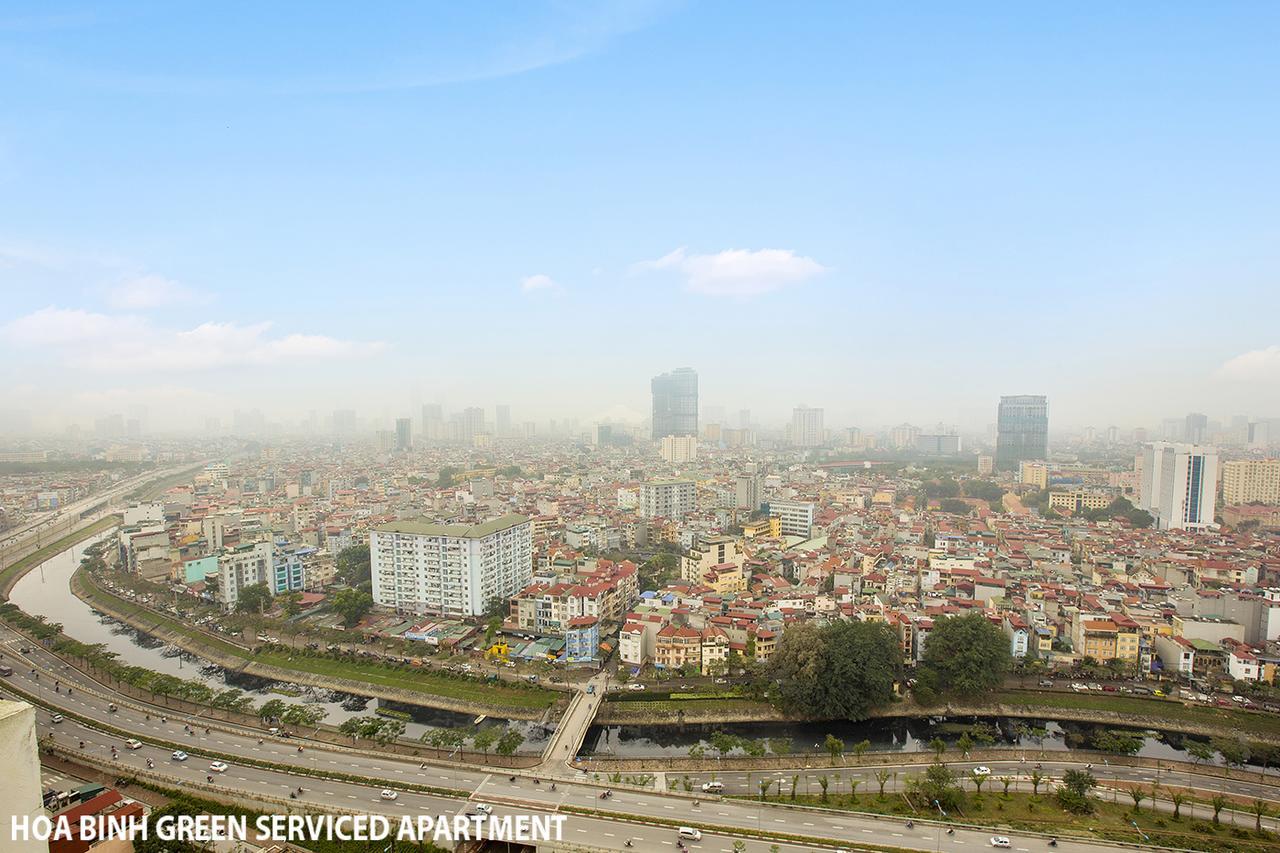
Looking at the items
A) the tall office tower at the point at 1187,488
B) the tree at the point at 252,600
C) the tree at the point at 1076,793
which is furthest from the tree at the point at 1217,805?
the tall office tower at the point at 1187,488

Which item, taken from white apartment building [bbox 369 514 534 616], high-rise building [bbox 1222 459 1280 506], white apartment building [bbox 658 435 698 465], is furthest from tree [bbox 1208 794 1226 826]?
white apartment building [bbox 658 435 698 465]

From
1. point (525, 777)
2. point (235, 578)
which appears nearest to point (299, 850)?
point (525, 777)

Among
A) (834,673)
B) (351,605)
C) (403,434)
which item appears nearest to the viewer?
(834,673)

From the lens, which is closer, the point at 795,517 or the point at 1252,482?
the point at 795,517

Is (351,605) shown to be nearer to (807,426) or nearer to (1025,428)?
(1025,428)

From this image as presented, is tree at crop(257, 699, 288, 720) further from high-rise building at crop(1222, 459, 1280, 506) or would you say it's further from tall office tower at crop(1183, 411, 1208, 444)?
tall office tower at crop(1183, 411, 1208, 444)

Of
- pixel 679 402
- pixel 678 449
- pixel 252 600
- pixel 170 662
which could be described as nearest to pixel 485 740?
pixel 170 662

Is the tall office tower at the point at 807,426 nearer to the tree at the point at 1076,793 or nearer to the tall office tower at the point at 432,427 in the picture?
the tall office tower at the point at 432,427
